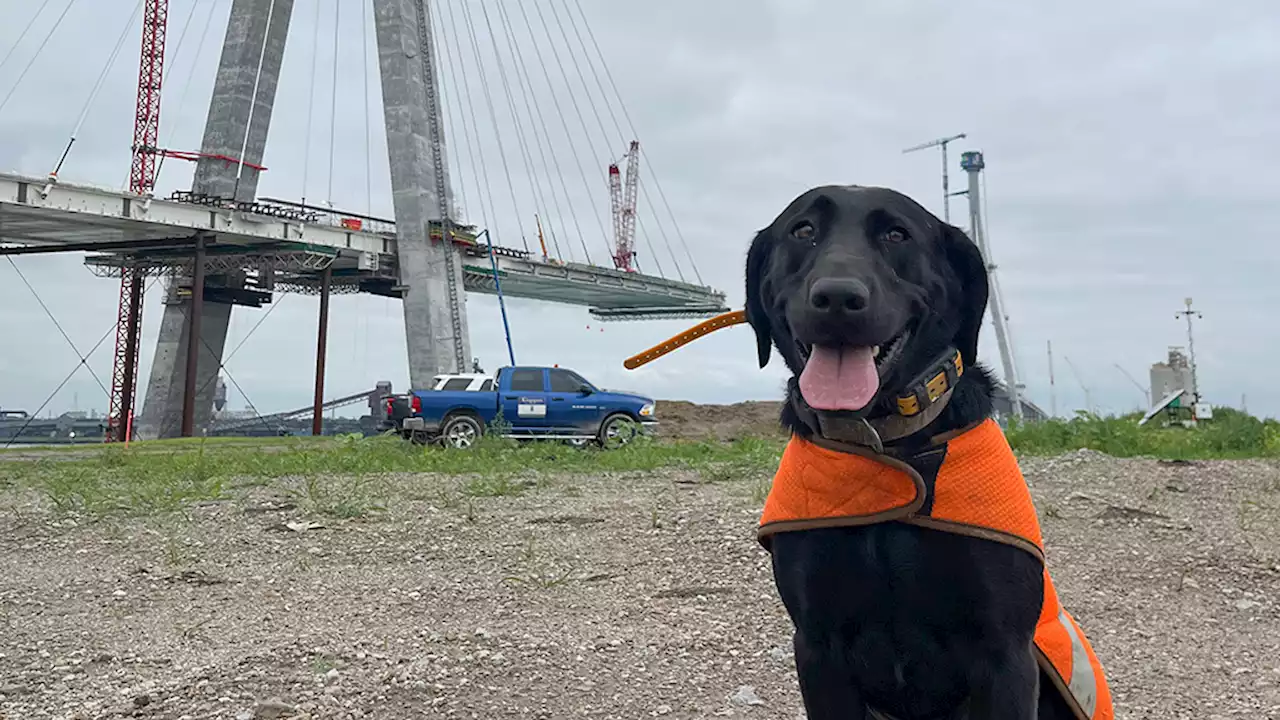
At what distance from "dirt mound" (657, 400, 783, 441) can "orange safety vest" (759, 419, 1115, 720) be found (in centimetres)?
1881

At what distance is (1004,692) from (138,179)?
155 feet

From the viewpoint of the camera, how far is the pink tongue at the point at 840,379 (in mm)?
1956

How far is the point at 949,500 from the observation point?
6.47 ft

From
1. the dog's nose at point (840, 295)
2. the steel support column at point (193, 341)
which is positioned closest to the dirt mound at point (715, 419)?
the steel support column at point (193, 341)

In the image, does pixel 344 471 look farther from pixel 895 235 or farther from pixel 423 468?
pixel 895 235

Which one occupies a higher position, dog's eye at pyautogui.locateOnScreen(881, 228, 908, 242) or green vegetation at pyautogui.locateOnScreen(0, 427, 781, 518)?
dog's eye at pyautogui.locateOnScreen(881, 228, 908, 242)

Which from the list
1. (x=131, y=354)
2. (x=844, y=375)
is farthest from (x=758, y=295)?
(x=131, y=354)

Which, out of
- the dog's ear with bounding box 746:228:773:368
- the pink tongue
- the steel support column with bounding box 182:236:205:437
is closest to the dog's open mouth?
the pink tongue

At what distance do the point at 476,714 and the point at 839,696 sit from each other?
1598mm

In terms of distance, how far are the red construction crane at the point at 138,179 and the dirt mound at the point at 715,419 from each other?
75.6 feet

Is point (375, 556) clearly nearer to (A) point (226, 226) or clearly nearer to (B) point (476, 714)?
(B) point (476, 714)

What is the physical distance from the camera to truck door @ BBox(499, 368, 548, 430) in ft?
55.1

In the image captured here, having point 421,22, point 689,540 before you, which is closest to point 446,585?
point 689,540

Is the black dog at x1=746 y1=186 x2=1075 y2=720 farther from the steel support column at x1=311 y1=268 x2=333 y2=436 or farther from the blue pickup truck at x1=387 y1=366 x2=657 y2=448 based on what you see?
the steel support column at x1=311 y1=268 x2=333 y2=436
